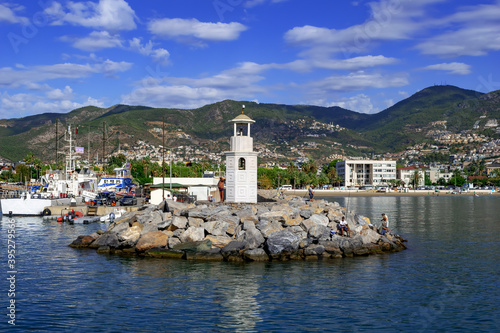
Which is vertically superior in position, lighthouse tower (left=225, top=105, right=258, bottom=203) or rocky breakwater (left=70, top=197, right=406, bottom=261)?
lighthouse tower (left=225, top=105, right=258, bottom=203)

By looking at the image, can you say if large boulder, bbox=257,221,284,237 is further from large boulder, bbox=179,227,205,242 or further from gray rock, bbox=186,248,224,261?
large boulder, bbox=179,227,205,242

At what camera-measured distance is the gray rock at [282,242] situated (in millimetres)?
30969

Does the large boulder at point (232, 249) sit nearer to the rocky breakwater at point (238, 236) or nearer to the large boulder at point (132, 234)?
the rocky breakwater at point (238, 236)

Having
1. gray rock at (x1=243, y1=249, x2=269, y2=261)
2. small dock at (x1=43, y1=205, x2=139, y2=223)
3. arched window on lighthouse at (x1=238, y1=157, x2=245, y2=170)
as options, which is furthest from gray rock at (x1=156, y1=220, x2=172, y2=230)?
small dock at (x1=43, y1=205, x2=139, y2=223)

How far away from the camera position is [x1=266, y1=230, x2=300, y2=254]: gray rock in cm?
3097

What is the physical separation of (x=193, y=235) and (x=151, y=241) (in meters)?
2.94

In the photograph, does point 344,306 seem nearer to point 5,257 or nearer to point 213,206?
point 213,206

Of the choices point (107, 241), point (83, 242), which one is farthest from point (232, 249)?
point (83, 242)

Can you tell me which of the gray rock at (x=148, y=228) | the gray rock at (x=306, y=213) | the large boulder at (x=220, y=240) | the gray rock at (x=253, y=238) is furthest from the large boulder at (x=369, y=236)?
the gray rock at (x=148, y=228)

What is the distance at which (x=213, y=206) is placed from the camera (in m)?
37.4

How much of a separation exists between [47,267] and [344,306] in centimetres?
1830

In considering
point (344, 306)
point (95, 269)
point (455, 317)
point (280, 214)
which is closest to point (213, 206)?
point (280, 214)

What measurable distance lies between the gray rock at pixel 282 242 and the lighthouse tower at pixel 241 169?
26.6 feet

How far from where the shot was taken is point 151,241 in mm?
32688
